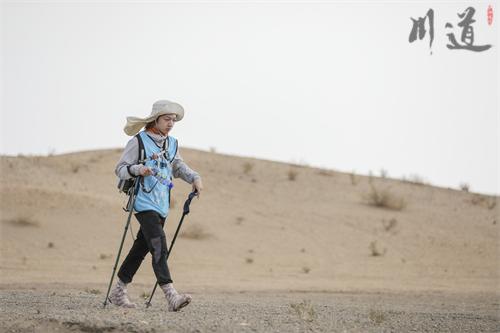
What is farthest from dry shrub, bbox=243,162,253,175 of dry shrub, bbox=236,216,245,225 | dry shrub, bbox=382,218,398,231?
→ dry shrub, bbox=382,218,398,231

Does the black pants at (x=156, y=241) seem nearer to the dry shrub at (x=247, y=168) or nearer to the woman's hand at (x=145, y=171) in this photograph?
the woman's hand at (x=145, y=171)

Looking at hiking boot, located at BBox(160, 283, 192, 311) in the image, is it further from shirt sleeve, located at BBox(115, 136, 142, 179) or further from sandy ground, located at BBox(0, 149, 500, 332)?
shirt sleeve, located at BBox(115, 136, 142, 179)

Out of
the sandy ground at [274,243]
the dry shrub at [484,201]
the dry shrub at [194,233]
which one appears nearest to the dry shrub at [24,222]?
the sandy ground at [274,243]

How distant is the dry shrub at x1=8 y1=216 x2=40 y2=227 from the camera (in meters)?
22.1

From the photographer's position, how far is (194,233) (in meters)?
22.8

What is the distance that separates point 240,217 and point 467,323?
1573 centimetres

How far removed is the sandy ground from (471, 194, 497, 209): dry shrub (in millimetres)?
79

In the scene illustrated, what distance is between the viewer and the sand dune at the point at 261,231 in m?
19.1

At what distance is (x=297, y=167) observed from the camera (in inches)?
1319

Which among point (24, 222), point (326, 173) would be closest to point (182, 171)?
point (24, 222)

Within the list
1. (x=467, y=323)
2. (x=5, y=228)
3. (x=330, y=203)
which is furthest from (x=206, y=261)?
(x=467, y=323)

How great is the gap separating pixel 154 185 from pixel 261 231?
52.1 feet

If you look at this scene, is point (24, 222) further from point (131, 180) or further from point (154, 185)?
point (154, 185)

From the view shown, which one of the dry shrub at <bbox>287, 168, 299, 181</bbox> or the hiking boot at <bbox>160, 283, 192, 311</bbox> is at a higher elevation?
the dry shrub at <bbox>287, 168, 299, 181</bbox>
